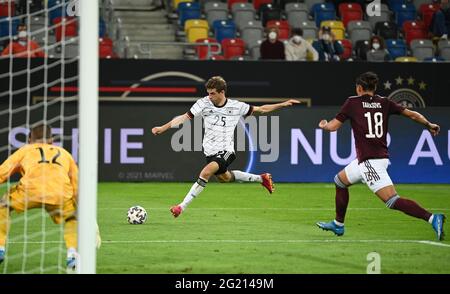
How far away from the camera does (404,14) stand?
2797 cm

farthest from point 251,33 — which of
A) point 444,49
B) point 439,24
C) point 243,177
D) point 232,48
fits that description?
point 243,177

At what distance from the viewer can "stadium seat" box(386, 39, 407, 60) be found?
85.9ft

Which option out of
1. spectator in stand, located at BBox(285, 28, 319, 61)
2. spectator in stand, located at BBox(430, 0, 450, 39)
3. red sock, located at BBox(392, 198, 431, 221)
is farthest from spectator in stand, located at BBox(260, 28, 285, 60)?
red sock, located at BBox(392, 198, 431, 221)

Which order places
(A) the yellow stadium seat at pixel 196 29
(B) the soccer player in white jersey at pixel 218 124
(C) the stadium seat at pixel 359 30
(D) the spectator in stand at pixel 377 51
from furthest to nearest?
(C) the stadium seat at pixel 359 30, (A) the yellow stadium seat at pixel 196 29, (D) the spectator in stand at pixel 377 51, (B) the soccer player in white jersey at pixel 218 124

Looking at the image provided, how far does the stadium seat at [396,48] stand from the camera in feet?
85.9

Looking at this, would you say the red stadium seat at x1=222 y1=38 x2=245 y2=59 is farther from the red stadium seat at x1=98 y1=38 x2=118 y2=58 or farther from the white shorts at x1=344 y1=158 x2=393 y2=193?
the white shorts at x1=344 y1=158 x2=393 y2=193

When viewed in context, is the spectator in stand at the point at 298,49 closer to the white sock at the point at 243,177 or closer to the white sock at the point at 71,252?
the white sock at the point at 243,177

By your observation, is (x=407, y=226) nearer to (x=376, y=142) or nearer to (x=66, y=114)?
(x=376, y=142)

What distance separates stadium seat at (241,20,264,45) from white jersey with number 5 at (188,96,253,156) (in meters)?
10.0

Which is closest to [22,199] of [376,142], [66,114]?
[376,142]

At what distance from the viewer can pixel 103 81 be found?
2248 centimetres

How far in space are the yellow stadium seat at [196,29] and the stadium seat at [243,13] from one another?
120 cm

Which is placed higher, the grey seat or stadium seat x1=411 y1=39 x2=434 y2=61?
stadium seat x1=411 y1=39 x2=434 y2=61

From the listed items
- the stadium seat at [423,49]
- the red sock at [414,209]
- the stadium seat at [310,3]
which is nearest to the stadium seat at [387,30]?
the stadium seat at [423,49]
